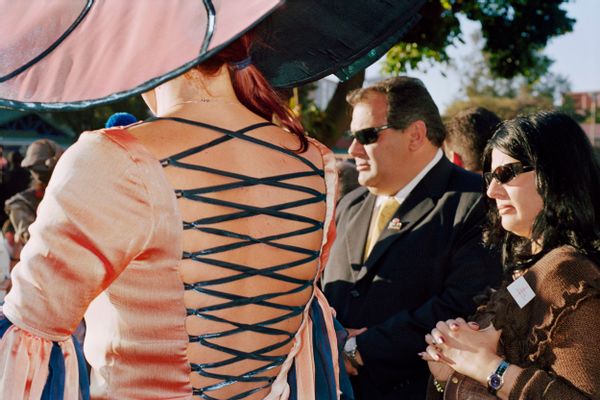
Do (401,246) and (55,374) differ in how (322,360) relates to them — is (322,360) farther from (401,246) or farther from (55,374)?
(401,246)

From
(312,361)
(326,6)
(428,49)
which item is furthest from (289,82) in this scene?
(428,49)

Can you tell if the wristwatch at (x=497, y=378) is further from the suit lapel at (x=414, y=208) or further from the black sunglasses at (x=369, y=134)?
the black sunglasses at (x=369, y=134)

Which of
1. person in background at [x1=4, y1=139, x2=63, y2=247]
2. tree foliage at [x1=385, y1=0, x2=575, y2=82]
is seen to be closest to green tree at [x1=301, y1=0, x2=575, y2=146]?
tree foliage at [x1=385, y1=0, x2=575, y2=82]

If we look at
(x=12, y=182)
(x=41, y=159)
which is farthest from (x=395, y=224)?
(x=12, y=182)

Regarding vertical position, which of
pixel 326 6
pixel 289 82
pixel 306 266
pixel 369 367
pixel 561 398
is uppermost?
pixel 326 6

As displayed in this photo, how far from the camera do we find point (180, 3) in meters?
1.45

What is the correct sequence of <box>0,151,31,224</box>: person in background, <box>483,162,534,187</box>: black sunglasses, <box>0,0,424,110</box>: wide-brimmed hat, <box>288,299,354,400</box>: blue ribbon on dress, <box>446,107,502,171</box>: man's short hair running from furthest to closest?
<box>0,151,31,224</box>: person in background → <box>446,107,502,171</box>: man's short hair → <box>483,162,534,187</box>: black sunglasses → <box>288,299,354,400</box>: blue ribbon on dress → <box>0,0,424,110</box>: wide-brimmed hat

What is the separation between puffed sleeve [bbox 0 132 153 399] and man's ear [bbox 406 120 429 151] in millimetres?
2267

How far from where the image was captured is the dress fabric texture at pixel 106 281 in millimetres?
1436

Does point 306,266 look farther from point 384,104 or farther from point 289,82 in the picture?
point 384,104

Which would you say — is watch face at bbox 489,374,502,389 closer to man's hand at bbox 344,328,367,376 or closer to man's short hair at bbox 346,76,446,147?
man's hand at bbox 344,328,367,376

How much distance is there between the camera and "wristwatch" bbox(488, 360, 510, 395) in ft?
7.23

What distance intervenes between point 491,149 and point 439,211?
0.70 m

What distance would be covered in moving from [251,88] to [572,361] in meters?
1.20
